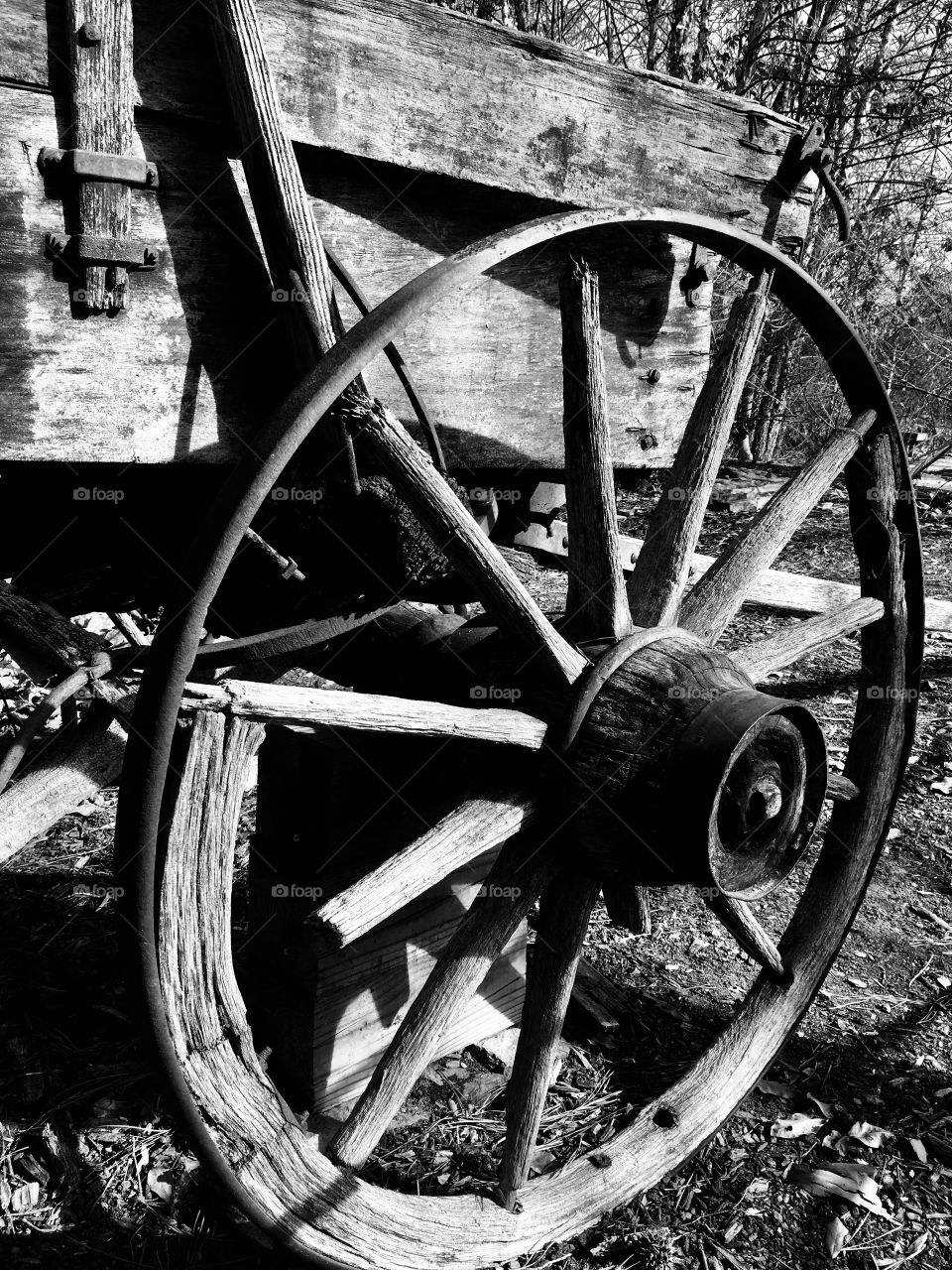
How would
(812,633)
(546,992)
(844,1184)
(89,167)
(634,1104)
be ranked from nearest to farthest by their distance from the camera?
1. (89,167)
2. (546,992)
3. (844,1184)
4. (812,633)
5. (634,1104)

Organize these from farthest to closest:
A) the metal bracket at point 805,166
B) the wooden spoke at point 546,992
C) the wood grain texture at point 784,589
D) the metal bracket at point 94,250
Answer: the wood grain texture at point 784,589 → the metal bracket at point 805,166 → the wooden spoke at point 546,992 → the metal bracket at point 94,250

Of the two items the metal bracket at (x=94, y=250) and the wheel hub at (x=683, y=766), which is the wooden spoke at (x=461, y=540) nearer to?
the wheel hub at (x=683, y=766)

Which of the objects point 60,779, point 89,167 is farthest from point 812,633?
point 89,167

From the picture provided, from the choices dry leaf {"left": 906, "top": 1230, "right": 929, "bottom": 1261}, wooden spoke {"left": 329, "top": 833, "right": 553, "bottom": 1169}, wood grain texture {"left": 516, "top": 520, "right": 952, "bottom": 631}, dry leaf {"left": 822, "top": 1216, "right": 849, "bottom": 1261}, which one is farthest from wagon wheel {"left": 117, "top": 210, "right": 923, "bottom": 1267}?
wood grain texture {"left": 516, "top": 520, "right": 952, "bottom": 631}

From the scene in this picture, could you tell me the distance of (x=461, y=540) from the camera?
1.71 metres

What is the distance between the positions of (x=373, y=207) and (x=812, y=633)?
1.19 m

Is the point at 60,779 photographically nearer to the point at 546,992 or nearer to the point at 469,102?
the point at 546,992

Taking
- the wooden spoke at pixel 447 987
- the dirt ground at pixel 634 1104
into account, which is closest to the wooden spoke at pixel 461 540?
the wooden spoke at pixel 447 987

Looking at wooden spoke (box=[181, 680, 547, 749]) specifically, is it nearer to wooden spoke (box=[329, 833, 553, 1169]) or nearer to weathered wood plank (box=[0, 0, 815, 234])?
wooden spoke (box=[329, 833, 553, 1169])

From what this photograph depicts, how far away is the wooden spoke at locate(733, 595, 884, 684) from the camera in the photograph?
2184mm

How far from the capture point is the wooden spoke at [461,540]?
159cm

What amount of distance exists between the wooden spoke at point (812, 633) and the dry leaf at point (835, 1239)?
1.04 metres

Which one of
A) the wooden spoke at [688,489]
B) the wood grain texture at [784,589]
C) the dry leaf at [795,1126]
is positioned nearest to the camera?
the wooden spoke at [688,489]

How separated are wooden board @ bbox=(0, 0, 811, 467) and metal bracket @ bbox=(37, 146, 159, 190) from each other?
0.07ft
